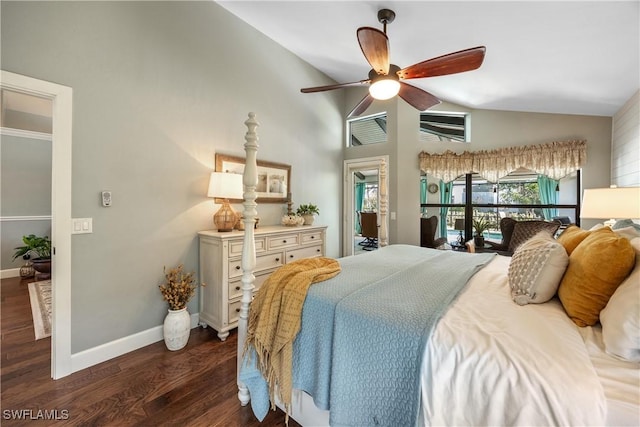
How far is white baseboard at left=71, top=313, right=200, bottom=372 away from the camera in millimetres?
2043

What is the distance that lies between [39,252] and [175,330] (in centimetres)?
408

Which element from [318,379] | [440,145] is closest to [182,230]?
[318,379]

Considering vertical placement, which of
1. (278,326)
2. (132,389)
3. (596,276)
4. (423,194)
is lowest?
(132,389)

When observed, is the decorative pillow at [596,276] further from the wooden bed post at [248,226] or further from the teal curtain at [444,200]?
the teal curtain at [444,200]

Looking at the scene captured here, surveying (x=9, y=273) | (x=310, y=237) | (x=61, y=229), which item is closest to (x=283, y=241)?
(x=310, y=237)

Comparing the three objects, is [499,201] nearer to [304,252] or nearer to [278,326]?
[304,252]

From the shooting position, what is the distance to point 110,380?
6.33 ft

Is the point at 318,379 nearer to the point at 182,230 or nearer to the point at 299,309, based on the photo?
the point at 299,309

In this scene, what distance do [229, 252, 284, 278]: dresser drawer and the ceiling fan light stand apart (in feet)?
6.38

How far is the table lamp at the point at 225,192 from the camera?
2.68m

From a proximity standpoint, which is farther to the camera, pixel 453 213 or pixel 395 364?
pixel 453 213

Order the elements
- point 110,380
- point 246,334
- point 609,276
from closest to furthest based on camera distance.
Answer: point 609,276, point 246,334, point 110,380

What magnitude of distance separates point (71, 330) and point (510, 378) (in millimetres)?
2780

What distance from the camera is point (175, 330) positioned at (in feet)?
7.63
